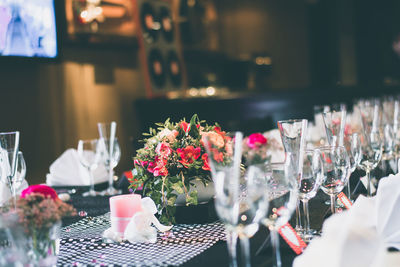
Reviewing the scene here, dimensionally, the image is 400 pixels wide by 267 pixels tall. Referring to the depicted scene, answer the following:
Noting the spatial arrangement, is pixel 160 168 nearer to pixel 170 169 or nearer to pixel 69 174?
pixel 170 169

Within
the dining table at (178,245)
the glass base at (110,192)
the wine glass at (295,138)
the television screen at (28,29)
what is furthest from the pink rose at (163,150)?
the television screen at (28,29)

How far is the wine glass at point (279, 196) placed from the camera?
0.95 meters

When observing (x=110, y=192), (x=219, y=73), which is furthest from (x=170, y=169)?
(x=219, y=73)

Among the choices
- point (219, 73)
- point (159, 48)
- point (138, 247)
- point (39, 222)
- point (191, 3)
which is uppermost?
point (191, 3)

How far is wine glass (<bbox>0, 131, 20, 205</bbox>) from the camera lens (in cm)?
139

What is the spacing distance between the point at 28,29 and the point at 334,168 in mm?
3002

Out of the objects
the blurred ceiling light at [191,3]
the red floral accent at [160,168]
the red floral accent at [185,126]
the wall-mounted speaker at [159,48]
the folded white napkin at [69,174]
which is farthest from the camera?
the blurred ceiling light at [191,3]

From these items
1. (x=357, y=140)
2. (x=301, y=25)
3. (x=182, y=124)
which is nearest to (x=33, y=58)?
(x=182, y=124)

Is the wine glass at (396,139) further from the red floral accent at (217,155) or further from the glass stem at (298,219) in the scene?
the red floral accent at (217,155)

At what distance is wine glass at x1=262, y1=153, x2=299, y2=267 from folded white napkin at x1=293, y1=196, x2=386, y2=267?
75 mm

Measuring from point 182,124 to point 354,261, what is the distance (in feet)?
2.49

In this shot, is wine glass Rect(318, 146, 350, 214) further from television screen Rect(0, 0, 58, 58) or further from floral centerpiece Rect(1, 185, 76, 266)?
television screen Rect(0, 0, 58, 58)

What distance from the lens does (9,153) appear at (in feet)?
4.64

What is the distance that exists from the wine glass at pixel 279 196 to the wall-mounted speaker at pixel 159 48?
4.36 m
